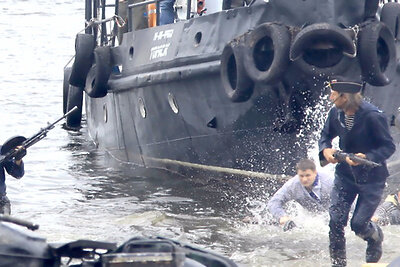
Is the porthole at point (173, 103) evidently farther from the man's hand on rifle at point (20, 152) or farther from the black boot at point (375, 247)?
the black boot at point (375, 247)

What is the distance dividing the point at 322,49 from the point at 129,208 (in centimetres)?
298

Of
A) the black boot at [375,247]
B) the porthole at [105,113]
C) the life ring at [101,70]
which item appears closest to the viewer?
the black boot at [375,247]

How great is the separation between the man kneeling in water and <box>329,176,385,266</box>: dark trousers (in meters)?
1.25

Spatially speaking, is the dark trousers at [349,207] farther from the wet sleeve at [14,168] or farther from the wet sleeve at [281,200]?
the wet sleeve at [14,168]

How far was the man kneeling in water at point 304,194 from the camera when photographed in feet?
28.0

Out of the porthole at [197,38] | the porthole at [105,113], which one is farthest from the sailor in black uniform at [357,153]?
the porthole at [105,113]

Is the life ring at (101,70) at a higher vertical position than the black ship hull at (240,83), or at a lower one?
higher

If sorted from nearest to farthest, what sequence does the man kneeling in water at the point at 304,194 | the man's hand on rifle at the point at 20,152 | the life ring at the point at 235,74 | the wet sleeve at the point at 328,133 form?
the wet sleeve at the point at 328,133, the man's hand on rifle at the point at 20,152, the man kneeling in water at the point at 304,194, the life ring at the point at 235,74

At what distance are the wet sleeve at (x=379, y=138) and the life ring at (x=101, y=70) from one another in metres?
5.75

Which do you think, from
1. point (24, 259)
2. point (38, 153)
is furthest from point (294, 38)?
point (38, 153)

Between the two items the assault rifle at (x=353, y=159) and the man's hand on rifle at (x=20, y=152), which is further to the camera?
the man's hand on rifle at (x=20, y=152)

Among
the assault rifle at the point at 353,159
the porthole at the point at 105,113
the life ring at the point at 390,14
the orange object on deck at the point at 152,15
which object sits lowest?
the assault rifle at the point at 353,159

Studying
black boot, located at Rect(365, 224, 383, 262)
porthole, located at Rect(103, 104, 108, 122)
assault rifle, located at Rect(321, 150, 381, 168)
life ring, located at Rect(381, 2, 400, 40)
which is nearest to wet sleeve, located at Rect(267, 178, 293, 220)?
black boot, located at Rect(365, 224, 383, 262)

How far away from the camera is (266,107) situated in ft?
32.2
